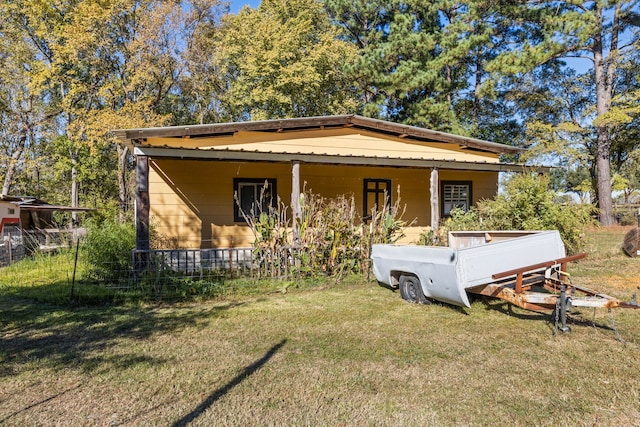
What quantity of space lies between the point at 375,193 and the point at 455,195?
312 centimetres

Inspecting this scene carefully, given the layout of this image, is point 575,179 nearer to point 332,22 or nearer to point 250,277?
point 332,22

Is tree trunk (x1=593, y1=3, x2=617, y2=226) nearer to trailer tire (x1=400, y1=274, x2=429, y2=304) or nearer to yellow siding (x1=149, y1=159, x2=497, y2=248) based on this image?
yellow siding (x1=149, y1=159, x2=497, y2=248)

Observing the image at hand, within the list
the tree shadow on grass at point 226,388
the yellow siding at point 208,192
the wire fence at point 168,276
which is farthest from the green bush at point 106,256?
the tree shadow on grass at point 226,388

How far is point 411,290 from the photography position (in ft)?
21.5

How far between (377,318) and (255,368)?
226cm

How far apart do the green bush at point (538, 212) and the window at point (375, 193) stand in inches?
141

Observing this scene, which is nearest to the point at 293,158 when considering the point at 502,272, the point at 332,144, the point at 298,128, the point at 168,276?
the point at 298,128

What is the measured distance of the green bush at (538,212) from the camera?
32.2 ft

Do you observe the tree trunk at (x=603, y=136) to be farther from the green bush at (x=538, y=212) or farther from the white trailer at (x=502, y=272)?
the white trailer at (x=502, y=272)

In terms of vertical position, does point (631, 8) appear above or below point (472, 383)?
above

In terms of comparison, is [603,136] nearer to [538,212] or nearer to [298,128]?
[538,212]

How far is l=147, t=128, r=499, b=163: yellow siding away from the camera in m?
10.7

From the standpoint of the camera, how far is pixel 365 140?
12445mm

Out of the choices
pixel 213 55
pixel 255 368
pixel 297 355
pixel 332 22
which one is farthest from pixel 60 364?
pixel 332 22
